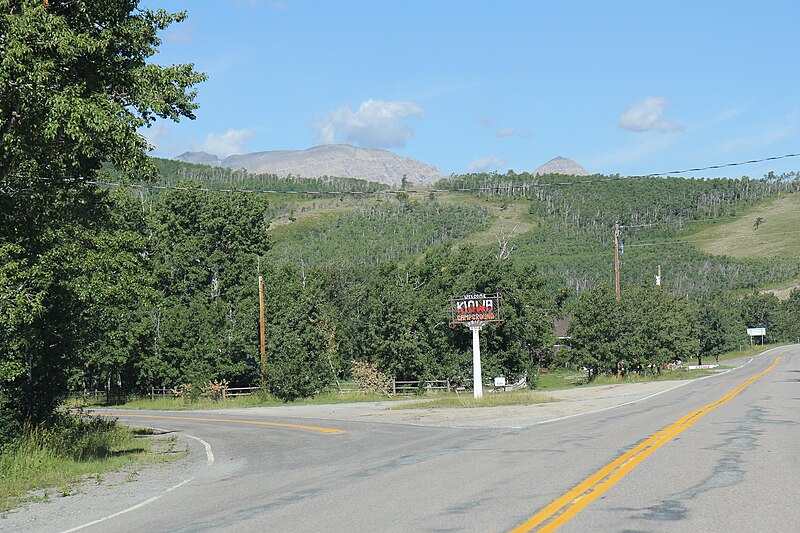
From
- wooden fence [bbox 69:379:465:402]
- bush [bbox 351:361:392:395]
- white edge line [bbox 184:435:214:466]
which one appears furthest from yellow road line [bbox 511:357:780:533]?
wooden fence [bbox 69:379:465:402]

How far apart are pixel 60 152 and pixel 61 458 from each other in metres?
6.33

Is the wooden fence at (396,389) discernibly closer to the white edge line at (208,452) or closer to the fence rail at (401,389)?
the fence rail at (401,389)

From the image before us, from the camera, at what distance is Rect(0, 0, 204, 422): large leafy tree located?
44.6 feet

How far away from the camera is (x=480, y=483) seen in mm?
11375

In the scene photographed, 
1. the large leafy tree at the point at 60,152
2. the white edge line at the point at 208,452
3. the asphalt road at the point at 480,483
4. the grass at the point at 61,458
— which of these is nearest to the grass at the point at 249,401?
the white edge line at the point at 208,452

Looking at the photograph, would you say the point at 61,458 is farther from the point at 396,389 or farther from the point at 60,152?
the point at 396,389

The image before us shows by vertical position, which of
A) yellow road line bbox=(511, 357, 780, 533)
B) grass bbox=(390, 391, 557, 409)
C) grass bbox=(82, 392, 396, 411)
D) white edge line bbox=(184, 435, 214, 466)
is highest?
yellow road line bbox=(511, 357, 780, 533)

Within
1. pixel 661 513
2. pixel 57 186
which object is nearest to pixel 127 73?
pixel 57 186

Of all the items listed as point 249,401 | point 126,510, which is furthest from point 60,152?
point 249,401

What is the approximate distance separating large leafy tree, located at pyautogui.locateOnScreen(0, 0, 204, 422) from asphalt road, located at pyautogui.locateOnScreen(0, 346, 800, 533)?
403cm

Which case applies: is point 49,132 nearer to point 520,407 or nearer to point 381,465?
point 381,465

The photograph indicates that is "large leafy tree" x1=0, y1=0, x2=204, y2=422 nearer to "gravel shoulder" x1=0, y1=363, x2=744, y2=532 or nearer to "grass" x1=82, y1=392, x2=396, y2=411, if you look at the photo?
"gravel shoulder" x1=0, y1=363, x2=744, y2=532

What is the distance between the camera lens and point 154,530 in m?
9.24

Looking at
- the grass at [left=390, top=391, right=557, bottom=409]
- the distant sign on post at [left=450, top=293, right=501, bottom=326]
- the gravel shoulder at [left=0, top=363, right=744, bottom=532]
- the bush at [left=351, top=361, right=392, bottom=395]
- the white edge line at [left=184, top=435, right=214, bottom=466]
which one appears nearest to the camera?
the gravel shoulder at [left=0, top=363, right=744, bottom=532]
